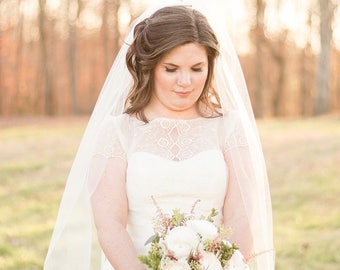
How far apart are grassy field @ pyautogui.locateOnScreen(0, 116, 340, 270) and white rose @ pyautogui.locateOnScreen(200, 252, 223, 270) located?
156 inches

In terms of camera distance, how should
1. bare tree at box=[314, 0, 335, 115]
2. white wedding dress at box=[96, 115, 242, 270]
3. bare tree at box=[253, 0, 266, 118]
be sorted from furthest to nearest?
1. bare tree at box=[253, 0, 266, 118]
2. bare tree at box=[314, 0, 335, 115]
3. white wedding dress at box=[96, 115, 242, 270]

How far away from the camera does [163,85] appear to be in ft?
10.2

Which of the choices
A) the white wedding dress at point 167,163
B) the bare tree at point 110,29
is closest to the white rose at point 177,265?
the white wedding dress at point 167,163

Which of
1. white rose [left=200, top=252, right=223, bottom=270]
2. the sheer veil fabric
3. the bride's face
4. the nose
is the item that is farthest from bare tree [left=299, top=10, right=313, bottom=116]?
white rose [left=200, top=252, right=223, bottom=270]

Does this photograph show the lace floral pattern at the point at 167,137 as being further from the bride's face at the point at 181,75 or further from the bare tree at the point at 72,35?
the bare tree at the point at 72,35

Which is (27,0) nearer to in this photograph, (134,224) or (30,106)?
(30,106)

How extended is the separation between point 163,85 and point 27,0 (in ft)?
101

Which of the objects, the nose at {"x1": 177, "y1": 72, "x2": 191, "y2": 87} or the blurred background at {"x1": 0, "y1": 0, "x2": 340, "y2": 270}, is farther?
the blurred background at {"x1": 0, "y1": 0, "x2": 340, "y2": 270}

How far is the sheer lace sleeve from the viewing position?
10.3 ft

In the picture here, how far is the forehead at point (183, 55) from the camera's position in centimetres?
301

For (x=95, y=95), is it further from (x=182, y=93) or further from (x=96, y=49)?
(x=182, y=93)

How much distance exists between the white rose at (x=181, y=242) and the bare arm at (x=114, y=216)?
1.53ft

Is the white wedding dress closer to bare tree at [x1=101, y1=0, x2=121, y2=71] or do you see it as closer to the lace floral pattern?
the lace floral pattern

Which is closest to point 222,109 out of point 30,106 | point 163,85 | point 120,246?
point 163,85
